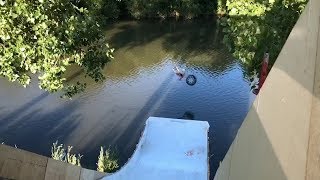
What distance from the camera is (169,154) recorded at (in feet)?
42.5

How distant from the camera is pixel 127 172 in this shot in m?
11.8

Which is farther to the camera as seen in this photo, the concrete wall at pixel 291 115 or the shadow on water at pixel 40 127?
the shadow on water at pixel 40 127

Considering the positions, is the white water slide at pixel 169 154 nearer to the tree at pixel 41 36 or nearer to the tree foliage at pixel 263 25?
the tree foliage at pixel 263 25

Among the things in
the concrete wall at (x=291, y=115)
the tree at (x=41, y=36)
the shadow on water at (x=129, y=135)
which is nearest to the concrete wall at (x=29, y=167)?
the tree at (x=41, y=36)

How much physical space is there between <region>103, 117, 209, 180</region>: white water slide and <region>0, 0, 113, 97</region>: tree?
494cm

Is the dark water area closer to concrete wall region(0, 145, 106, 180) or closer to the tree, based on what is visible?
concrete wall region(0, 145, 106, 180)

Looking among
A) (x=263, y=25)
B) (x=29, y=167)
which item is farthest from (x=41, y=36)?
(x=263, y=25)

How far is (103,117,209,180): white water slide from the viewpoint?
11.7 meters

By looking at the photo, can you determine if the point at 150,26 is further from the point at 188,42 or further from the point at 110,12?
the point at 188,42

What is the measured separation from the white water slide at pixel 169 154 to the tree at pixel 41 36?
194 inches

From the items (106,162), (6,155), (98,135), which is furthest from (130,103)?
(6,155)

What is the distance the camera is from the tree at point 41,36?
6855 millimetres

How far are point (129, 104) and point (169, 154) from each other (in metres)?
8.82

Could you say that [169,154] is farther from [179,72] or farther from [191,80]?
[179,72]
